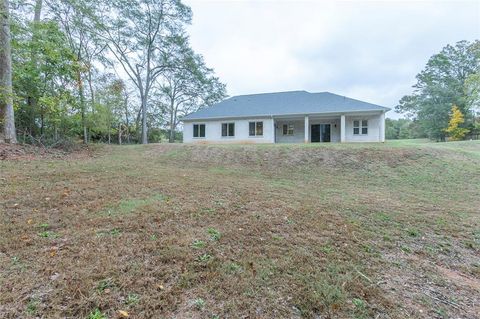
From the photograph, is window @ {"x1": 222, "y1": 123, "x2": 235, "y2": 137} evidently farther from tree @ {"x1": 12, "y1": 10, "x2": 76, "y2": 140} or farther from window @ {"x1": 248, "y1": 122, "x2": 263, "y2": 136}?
tree @ {"x1": 12, "y1": 10, "x2": 76, "y2": 140}

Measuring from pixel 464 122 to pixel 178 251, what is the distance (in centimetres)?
3798

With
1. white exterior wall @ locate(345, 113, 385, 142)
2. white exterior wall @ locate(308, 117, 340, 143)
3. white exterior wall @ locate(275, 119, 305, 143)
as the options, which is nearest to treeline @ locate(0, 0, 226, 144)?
white exterior wall @ locate(275, 119, 305, 143)

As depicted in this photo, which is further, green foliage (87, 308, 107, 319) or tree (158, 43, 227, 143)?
tree (158, 43, 227, 143)

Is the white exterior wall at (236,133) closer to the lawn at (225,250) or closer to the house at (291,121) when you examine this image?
the house at (291,121)

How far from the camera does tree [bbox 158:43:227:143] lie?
996 inches

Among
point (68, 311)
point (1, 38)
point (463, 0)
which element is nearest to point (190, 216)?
point (68, 311)

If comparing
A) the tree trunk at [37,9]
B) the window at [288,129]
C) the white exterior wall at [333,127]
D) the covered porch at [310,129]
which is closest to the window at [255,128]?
the covered porch at [310,129]

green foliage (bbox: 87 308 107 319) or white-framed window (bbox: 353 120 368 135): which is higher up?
white-framed window (bbox: 353 120 368 135)

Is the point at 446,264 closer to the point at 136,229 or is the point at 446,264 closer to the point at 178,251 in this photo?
the point at 178,251

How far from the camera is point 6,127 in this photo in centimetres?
977

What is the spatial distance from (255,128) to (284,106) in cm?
292

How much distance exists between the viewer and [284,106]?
19.3m

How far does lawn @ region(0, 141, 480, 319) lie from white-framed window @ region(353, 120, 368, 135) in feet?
37.9

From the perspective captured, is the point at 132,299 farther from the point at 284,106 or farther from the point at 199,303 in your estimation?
the point at 284,106
